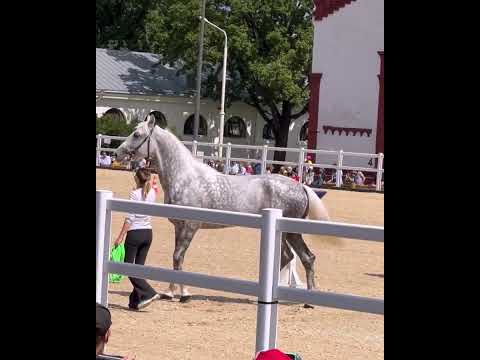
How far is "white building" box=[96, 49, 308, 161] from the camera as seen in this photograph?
5994 centimetres

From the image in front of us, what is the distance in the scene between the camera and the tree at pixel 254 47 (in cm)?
5769

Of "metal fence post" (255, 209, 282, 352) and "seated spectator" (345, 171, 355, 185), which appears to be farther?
"seated spectator" (345, 171, 355, 185)

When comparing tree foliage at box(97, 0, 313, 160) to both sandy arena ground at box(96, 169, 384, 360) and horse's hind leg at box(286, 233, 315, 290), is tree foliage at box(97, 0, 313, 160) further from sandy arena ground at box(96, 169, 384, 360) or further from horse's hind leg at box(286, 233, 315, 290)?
horse's hind leg at box(286, 233, 315, 290)

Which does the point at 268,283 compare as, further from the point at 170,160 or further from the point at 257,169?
the point at 257,169

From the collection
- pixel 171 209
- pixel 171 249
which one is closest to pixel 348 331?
pixel 171 209

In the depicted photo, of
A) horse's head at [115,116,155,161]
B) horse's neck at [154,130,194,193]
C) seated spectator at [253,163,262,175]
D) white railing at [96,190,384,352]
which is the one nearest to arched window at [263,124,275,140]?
seated spectator at [253,163,262,175]

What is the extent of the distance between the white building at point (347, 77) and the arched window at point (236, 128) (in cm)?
1794

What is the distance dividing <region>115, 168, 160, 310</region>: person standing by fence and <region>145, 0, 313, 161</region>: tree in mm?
45916
